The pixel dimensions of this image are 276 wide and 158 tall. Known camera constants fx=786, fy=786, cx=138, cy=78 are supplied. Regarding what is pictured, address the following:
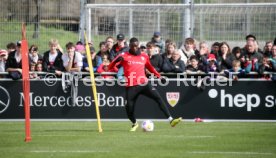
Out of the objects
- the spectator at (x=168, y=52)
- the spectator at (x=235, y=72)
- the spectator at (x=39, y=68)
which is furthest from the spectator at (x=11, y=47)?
the spectator at (x=235, y=72)

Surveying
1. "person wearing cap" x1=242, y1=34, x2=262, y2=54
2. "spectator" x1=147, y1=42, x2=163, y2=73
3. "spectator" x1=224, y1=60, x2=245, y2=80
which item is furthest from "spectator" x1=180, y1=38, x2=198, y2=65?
"person wearing cap" x1=242, y1=34, x2=262, y2=54

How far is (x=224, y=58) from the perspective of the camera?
23.1m

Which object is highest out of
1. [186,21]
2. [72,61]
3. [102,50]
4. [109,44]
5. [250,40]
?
[186,21]

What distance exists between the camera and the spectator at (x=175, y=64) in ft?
75.9

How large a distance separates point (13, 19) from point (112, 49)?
11.3 ft

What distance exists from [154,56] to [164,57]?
33 cm

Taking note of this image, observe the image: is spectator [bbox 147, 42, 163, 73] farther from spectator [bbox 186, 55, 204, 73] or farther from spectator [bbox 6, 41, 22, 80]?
spectator [bbox 6, 41, 22, 80]

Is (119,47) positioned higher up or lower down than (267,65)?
higher up

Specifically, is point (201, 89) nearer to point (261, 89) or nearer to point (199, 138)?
point (261, 89)

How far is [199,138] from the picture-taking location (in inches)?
678

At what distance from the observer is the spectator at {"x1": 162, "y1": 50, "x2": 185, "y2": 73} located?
23125 mm

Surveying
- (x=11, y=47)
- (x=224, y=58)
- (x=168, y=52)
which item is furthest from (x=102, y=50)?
(x=224, y=58)

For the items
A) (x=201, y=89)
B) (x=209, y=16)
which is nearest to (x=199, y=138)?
(x=201, y=89)

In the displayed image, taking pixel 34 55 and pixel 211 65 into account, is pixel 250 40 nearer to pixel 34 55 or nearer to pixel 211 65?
pixel 211 65
